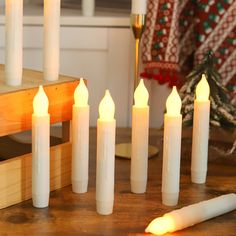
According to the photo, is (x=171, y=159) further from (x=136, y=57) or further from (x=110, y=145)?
(x=136, y=57)

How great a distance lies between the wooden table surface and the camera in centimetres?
108

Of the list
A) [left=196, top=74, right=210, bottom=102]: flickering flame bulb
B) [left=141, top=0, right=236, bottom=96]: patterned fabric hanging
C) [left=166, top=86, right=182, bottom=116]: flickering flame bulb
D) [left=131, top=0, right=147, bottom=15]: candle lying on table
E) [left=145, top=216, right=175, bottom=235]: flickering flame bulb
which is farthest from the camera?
[left=141, top=0, right=236, bottom=96]: patterned fabric hanging

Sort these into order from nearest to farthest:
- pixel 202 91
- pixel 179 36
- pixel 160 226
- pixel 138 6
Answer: pixel 160 226
pixel 202 91
pixel 138 6
pixel 179 36

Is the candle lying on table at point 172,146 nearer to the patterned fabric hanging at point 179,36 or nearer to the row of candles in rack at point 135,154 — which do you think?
the row of candles in rack at point 135,154

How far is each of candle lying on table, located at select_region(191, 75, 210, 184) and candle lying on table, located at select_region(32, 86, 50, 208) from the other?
0.31m

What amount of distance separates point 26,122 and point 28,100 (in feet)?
0.13

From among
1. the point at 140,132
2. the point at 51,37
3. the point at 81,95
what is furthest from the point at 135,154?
the point at 51,37

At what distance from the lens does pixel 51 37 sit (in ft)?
4.02

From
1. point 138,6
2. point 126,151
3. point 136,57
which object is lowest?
point 126,151

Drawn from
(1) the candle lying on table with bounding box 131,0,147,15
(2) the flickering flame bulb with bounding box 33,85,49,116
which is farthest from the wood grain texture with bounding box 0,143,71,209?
(1) the candle lying on table with bounding box 131,0,147,15

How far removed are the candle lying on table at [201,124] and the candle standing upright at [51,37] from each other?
28 cm

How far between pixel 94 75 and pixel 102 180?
0.70 m

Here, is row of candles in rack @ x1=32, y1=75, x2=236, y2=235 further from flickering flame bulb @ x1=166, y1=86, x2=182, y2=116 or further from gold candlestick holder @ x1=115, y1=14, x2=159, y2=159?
gold candlestick holder @ x1=115, y1=14, x2=159, y2=159

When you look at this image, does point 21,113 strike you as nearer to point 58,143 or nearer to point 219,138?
point 58,143
